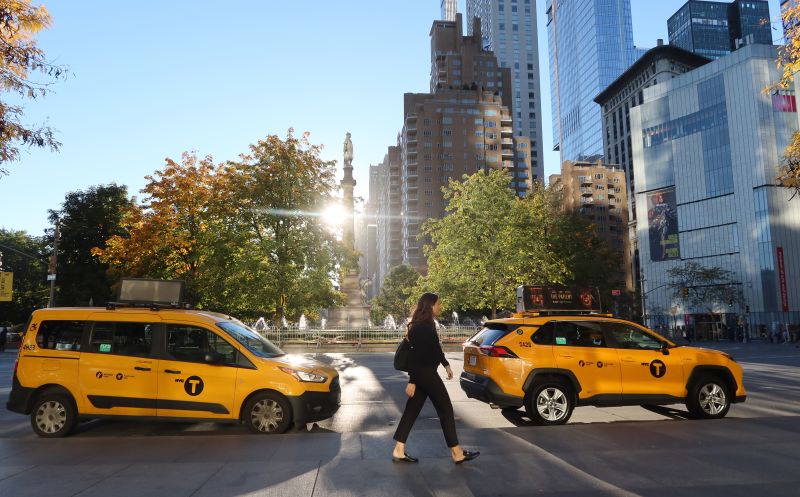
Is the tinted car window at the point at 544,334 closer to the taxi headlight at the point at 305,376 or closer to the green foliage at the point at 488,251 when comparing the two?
the taxi headlight at the point at 305,376

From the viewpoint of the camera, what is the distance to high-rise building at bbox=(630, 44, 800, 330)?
249 feet

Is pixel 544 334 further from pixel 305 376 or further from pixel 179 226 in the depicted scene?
pixel 179 226

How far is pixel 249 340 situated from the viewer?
8.67 metres

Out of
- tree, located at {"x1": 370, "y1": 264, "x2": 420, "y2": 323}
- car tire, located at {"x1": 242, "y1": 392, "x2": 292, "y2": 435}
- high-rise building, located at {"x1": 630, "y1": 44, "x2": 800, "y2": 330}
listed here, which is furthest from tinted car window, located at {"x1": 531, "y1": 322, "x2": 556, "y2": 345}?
tree, located at {"x1": 370, "y1": 264, "x2": 420, "y2": 323}

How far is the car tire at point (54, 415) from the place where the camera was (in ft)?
26.2

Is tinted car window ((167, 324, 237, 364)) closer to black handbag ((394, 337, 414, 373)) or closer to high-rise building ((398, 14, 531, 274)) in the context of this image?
black handbag ((394, 337, 414, 373))

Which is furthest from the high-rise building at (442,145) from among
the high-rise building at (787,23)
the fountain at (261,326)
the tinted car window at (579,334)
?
the tinted car window at (579,334)

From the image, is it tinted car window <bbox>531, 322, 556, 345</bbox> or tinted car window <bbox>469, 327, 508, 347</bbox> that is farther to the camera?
tinted car window <bbox>469, 327, 508, 347</bbox>

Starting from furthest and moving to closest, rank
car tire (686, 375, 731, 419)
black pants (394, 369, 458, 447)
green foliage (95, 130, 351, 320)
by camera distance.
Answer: green foliage (95, 130, 351, 320) < car tire (686, 375, 731, 419) < black pants (394, 369, 458, 447)

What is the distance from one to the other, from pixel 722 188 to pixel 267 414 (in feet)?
299

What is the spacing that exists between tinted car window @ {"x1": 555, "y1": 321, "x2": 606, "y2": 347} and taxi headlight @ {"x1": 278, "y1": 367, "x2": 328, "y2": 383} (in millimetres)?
3841

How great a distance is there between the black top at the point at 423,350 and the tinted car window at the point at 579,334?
3.54 m

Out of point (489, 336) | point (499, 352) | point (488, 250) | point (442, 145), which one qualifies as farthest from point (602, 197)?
point (499, 352)

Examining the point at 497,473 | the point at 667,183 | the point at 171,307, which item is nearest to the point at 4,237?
the point at 171,307
